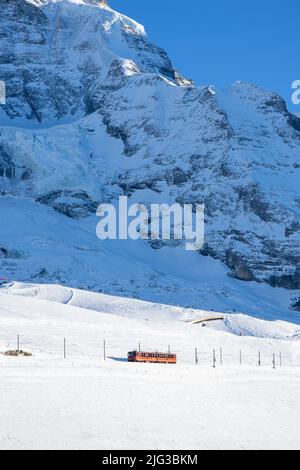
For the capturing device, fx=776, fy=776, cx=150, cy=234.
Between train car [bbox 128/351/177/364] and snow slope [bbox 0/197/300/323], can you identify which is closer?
train car [bbox 128/351/177/364]

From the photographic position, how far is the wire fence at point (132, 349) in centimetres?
4603

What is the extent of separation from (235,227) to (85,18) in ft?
316

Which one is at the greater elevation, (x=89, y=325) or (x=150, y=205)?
(x=150, y=205)


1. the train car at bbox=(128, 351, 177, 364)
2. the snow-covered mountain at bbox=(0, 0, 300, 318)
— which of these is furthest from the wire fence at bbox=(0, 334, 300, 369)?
the snow-covered mountain at bbox=(0, 0, 300, 318)

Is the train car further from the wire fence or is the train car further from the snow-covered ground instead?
the snow-covered ground

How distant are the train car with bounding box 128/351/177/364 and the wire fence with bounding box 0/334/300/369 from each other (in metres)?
1.06

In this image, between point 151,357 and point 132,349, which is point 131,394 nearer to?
point 151,357

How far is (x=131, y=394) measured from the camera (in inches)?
1165

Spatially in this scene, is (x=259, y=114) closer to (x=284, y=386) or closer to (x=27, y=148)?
(x=27, y=148)

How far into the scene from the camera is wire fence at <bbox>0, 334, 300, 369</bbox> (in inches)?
1812

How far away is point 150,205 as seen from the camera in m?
130

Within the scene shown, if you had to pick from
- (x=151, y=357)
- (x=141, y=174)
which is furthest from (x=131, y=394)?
(x=141, y=174)
